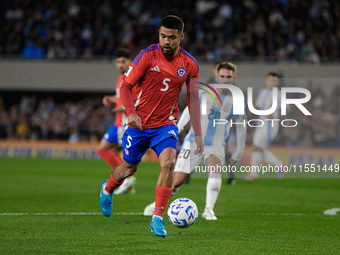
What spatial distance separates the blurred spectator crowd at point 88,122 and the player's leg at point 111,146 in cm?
906

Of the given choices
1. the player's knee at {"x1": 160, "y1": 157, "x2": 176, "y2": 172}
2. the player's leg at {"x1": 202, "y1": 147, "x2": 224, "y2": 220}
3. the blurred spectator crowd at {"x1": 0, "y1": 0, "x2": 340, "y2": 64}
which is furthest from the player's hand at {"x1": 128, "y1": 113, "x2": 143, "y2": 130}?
the blurred spectator crowd at {"x1": 0, "y1": 0, "x2": 340, "y2": 64}

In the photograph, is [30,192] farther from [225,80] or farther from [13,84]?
[13,84]

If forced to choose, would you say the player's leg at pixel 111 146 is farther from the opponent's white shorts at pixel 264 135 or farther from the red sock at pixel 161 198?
the red sock at pixel 161 198

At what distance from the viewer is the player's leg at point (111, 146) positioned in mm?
11094

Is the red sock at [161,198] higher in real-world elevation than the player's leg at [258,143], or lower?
lower

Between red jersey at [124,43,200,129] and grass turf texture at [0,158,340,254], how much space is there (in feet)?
4.43

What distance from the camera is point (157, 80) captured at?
256 inches

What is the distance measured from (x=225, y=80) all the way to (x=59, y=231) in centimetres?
318

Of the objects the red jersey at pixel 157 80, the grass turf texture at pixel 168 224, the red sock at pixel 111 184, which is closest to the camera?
the grass turf texture at pixel 168 224

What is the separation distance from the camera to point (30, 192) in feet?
37.2

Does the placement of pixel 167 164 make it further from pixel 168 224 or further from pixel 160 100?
pixel 168 224

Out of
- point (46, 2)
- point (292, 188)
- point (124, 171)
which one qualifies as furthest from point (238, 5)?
point (124, 171)

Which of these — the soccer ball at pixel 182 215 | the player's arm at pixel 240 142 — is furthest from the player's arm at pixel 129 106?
the player's arm at pixel 240 142

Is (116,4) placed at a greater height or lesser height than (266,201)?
greater
